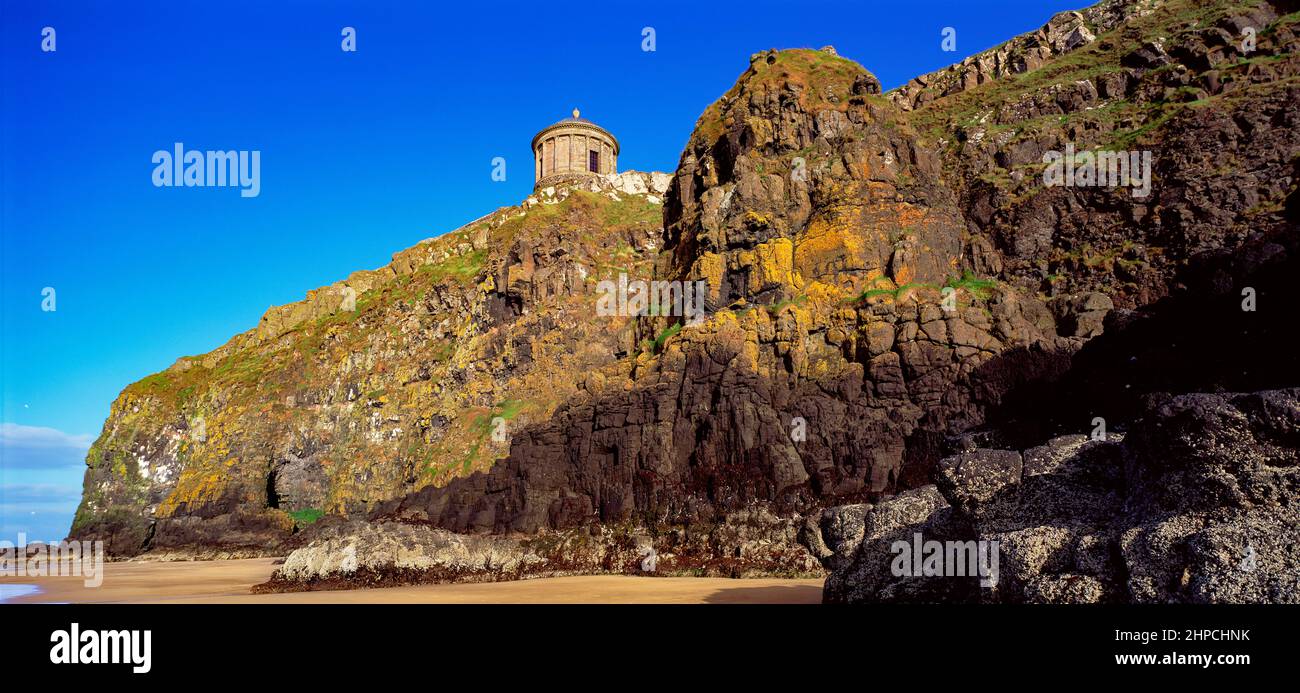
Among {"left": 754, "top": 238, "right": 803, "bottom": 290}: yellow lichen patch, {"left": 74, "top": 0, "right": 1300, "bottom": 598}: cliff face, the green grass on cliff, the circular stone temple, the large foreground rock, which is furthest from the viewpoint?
the circular stone temple

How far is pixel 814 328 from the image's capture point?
30.4m

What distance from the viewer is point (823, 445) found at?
27.4 meters

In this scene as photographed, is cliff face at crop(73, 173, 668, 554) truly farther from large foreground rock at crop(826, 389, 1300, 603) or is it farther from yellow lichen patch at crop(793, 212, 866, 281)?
large foreground rock at crop(826, 389, 1300, 603)

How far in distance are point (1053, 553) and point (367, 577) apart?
22.7 m

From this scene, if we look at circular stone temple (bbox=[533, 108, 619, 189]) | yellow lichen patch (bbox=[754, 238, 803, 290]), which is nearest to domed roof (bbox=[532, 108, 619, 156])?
circular stone temple (bbox=[533, 108, 619, 189])

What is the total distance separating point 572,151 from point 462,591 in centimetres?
5625

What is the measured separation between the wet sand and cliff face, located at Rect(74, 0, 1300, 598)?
2058 mm

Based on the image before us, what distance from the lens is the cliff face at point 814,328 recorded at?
2570cm

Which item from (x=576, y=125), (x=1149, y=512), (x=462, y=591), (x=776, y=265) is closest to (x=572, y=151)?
(x=576, y=125)

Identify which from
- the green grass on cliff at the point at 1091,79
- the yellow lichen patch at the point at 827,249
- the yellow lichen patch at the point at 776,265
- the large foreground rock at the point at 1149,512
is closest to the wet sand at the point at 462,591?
the large foreground rock at the point at 1149,512

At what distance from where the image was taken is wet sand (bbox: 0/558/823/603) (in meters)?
17.2

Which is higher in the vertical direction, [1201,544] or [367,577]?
[1201,544]
